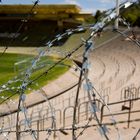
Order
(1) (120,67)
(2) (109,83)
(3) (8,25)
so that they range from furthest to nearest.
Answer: (3) (8,25) < (1) (120,67) < (2) (109,83)

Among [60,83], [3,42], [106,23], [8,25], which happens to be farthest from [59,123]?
[8,25]

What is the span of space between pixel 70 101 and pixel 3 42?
3186cm

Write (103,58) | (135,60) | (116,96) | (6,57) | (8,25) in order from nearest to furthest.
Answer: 1. (116,96)
2. (135,60)
3. (103,58)
4. (6,57)
5. (8,25)

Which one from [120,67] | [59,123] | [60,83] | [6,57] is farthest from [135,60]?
[59,123]

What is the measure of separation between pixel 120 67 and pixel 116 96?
34.6 ft

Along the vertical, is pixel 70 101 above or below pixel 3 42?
below

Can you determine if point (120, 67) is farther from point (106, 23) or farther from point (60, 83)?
point (106, 23)

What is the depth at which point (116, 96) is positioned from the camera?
16938 mm

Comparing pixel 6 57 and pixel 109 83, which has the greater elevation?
pixel 6 57

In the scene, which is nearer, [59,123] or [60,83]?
[59,123]

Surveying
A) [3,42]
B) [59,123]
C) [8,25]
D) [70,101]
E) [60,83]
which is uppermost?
[8,25]

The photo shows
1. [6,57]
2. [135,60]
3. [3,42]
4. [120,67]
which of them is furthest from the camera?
[3,42]

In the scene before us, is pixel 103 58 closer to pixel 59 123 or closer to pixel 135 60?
pixel 135 60

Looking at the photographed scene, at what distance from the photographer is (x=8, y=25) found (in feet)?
177
